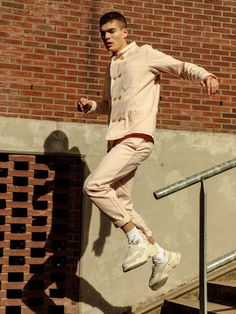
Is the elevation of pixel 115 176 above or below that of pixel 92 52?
below

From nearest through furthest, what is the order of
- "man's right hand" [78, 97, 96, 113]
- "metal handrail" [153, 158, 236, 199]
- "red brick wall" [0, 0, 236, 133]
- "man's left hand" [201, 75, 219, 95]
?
"metal handrail" [153, 158, 236, 199] → "man's left hand" [201, 75, 219, 95] → "man's right hand" [78, 97, 96, 113] → "red brick wall" [0, 0, 236, 133]

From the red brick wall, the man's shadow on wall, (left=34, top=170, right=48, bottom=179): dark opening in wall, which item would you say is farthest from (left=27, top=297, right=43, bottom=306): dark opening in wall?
the red brick wall

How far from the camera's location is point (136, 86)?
5.04 m

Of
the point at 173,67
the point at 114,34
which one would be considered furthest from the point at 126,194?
the point at 114,34

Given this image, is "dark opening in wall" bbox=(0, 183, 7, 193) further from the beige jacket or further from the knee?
the knee

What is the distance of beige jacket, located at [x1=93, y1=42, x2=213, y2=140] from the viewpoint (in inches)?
194

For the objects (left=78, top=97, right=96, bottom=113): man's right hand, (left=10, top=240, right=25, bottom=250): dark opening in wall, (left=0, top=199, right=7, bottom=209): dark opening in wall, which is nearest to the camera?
(left=78, top=97, right=96, bottom=113): man's right hand

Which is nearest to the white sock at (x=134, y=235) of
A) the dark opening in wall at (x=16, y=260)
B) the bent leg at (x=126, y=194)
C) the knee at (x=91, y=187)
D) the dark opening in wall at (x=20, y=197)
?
the bent leg at (x=126, y=194)

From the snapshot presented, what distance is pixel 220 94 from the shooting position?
696 cm

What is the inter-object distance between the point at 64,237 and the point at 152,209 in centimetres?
94

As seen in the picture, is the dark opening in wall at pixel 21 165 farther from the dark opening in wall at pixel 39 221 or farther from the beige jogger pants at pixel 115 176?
the beige jogger pants at pixel 115 176

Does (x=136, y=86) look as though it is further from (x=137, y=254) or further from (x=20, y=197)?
(x=20, y=197)

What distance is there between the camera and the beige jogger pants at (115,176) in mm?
4758

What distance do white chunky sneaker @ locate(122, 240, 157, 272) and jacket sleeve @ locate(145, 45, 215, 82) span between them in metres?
1.29
